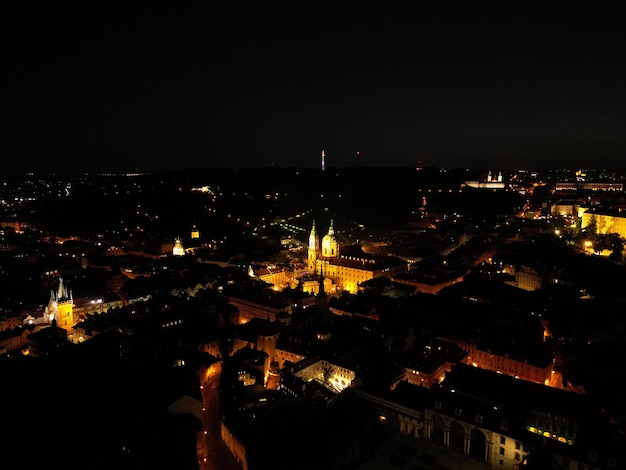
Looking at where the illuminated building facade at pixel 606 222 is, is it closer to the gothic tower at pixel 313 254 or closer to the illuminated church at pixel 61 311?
the gothic tower at pixel 313 254

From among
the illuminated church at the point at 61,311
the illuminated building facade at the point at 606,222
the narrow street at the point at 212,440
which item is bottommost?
the narrow street at the point at 212,440

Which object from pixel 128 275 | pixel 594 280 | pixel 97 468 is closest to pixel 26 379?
pixel 97 468

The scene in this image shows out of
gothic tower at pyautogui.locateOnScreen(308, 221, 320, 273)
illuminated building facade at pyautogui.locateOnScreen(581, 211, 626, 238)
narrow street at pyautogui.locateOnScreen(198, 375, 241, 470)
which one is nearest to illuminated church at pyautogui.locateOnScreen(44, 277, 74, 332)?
narrow street at pyautogui.locateOnScreen(198, 375, 241, 470)

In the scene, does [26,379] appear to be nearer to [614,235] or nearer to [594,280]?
[594,280]

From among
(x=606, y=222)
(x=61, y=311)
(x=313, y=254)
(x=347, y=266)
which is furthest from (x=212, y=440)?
(x=606, y=222)

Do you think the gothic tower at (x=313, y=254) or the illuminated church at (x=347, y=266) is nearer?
the illuminated church at (x=347, y=266)

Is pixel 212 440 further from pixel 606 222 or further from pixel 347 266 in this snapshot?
pixel 606 222

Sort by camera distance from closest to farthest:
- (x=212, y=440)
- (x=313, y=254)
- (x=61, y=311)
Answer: (x=212, y=440), (x=61, y=311), (x=313, y=254)

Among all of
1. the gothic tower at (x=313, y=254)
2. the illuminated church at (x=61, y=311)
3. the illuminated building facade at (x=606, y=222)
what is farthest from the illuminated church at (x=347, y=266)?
the illuminated church at (x=61, y=311)
